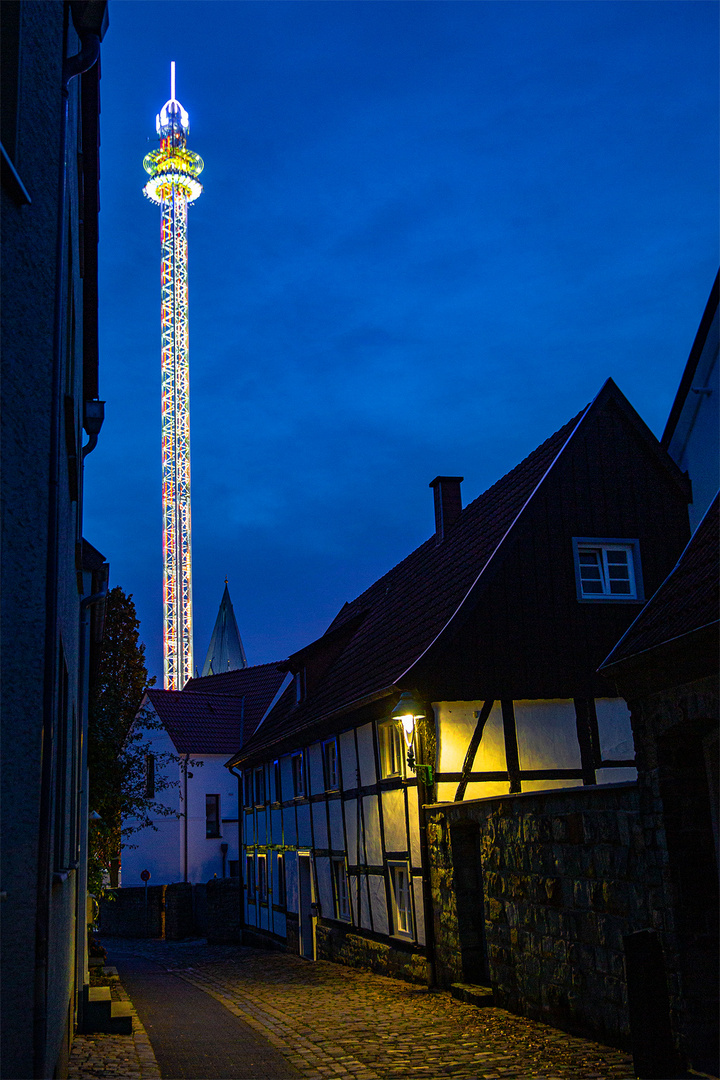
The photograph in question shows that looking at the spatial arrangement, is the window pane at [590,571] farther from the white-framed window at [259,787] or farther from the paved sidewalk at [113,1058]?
the white-framed window at [259,787]

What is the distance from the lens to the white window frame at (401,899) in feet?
46.5

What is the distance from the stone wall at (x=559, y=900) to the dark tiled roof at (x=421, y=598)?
10.5ft

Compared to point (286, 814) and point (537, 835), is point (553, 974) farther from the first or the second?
point (286, 814)

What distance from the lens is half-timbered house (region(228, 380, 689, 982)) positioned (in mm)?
13508

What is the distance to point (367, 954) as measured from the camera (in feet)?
51.6

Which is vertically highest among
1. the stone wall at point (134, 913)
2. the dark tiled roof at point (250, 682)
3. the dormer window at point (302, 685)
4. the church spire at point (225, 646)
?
the church spire at point (225, 646)

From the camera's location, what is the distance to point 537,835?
9594mm

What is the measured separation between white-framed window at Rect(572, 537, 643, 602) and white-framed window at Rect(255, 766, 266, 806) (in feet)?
42.9

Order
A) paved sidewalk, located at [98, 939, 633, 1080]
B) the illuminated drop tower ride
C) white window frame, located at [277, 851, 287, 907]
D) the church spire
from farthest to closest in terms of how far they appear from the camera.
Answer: the church spire → the illuminated drop tower ride → white window frame, located at [277, 851, 287, 907] → paved sidewalk, located at [98, 939, 633, 1080]

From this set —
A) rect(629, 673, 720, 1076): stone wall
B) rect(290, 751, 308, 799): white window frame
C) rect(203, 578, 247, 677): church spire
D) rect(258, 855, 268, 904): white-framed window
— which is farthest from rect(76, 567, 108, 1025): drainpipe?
rect(203, 578, 247, 677): church spire

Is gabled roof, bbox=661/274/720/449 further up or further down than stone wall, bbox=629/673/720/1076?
further up

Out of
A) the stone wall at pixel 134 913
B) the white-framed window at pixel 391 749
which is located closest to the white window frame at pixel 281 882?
the white-framed window at pixel 391 749

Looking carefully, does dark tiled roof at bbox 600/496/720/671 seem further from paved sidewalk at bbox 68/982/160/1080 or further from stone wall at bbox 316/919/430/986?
stone wall at bbox 316/919/430/986

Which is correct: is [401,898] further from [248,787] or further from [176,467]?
[176,467]
